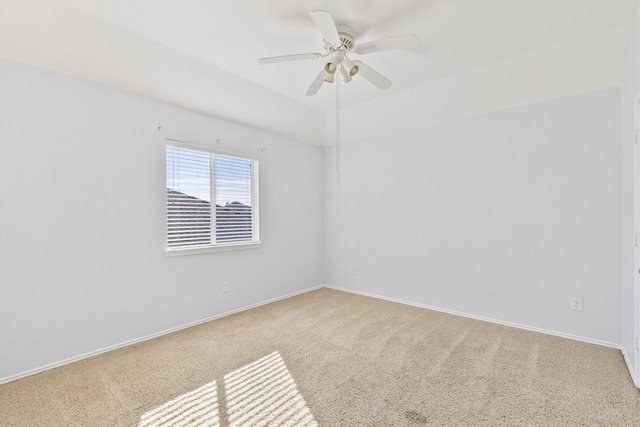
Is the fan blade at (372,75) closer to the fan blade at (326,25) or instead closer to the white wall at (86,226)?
the fan blade at (326,25)

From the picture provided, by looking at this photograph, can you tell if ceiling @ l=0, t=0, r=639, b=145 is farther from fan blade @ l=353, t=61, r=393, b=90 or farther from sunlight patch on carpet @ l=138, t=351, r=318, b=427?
sunlight patch on carpet @ l=138, t=351, r=318, b=427

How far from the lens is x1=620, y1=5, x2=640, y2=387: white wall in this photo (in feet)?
6.94

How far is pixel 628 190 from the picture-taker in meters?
2.37

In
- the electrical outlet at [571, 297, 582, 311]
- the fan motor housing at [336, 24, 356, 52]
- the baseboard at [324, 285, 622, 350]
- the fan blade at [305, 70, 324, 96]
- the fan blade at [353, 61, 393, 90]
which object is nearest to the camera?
the fan motor housing at [336, 24, 356, 52]

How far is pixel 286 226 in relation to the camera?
4500mm

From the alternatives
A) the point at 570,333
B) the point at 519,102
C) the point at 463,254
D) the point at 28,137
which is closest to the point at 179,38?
the point at 28,137

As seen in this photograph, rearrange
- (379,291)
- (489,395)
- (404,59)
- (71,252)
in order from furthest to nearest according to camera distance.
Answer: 1. (379,291)
2. (404,59)
3. (71,252)
4. (489,395)

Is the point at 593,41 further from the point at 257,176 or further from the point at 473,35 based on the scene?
the point at 257,176

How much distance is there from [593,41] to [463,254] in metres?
2.31

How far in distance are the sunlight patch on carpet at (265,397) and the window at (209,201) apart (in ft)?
5.20

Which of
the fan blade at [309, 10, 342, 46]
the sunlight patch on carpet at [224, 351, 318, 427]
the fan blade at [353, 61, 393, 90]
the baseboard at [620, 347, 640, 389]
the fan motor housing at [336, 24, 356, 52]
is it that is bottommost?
the sunlight patch on carpet at [224, 351, 318, 427]

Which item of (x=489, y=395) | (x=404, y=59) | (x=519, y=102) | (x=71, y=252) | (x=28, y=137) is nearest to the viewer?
(x=489, y=395)

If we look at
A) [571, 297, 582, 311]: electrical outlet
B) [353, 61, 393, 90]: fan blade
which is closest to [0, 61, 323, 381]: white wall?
→ [353, 61, 393, 90]: fan blade

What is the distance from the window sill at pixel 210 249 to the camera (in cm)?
319
